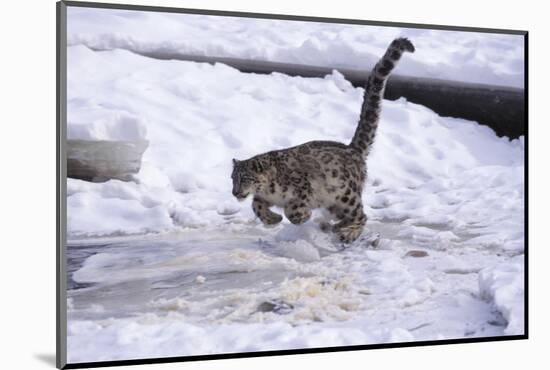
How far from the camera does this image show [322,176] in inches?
180

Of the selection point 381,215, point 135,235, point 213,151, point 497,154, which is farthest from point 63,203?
point 497,154

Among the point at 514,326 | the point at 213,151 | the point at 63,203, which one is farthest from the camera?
the point at 514,326

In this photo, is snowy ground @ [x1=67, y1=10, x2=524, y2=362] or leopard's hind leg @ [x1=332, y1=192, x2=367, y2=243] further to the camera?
leopard's hind leg @ [x1=332, y1=192, x2=367, y2=243]

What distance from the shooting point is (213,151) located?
4430 mm

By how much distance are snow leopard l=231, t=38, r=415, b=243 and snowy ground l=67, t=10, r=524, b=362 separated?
52 millimetres

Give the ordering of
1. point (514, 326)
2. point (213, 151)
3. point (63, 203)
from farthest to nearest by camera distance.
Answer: point (514, 326)
point (213, 151)
point (63, 203)

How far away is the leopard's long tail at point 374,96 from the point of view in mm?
4695

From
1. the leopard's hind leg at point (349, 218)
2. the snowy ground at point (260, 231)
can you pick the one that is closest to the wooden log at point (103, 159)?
the snowy ground at point (260, 231)

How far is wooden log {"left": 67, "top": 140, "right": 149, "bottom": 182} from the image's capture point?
4147mm

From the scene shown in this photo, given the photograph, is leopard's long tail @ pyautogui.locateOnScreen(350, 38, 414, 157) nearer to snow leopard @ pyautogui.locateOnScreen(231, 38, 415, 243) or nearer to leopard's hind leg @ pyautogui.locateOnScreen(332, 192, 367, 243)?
snow leopard @ pyautogui.locateOnScreen(231, 38, 415, 243)

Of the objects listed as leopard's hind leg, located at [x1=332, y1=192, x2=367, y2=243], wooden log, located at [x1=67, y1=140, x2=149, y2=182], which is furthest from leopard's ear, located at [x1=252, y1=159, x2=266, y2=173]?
wooden log, located at [x1=67, y1=140, x2=149, y2=182]

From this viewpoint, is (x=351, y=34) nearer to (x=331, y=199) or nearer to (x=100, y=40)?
(x=331, y=199)

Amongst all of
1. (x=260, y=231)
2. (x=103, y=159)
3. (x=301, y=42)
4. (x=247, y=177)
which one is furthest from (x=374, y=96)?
(x=103, y=159)

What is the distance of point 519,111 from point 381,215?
41.3 inches
